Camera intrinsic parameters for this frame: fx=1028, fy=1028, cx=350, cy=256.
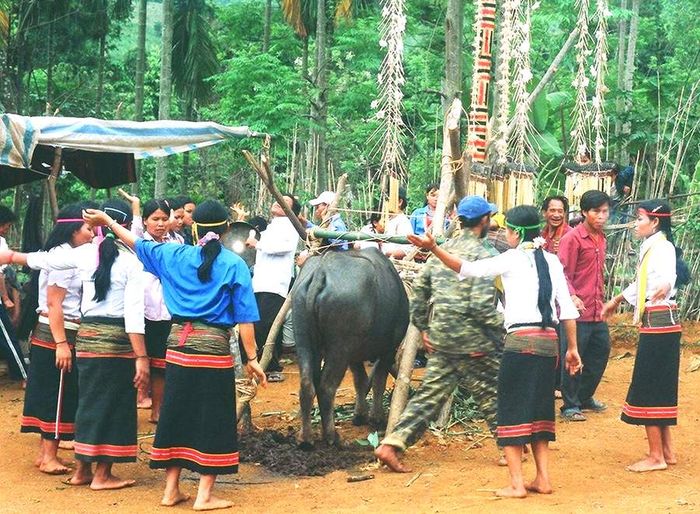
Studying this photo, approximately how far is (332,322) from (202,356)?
1.66 metres

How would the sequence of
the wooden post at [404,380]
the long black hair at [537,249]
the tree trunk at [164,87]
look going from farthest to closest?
the tree trunk at [164,87]
the wooden post at [404,380]
the long black hair at [537,249]

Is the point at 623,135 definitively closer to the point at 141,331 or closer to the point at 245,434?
the point at 245,434

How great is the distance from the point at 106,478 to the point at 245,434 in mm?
1519

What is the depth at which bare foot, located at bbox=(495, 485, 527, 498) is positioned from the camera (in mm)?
6223

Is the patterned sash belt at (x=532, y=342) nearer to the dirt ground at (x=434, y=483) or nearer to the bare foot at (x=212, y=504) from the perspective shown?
the dirt ground at (x=434, y=483)

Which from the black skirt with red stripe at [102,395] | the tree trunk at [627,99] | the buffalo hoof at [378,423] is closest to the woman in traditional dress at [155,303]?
the black skirt with red stripe at [102,395]

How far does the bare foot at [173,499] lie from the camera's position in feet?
20.9

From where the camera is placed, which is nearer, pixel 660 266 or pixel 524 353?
pixel 524 353

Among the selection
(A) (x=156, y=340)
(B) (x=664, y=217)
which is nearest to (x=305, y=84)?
(A) (x=156, y=340)

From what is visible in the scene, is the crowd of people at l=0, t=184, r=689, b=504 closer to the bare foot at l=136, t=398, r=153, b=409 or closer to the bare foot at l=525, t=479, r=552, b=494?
the bare foot at l=525, t=479, r=552, b=494

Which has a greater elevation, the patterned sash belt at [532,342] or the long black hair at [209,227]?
the long black hair at [209,227]

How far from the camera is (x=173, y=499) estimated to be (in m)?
6.39

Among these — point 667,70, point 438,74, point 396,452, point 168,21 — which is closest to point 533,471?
point 396,452

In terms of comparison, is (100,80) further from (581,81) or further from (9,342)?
(581,81)
